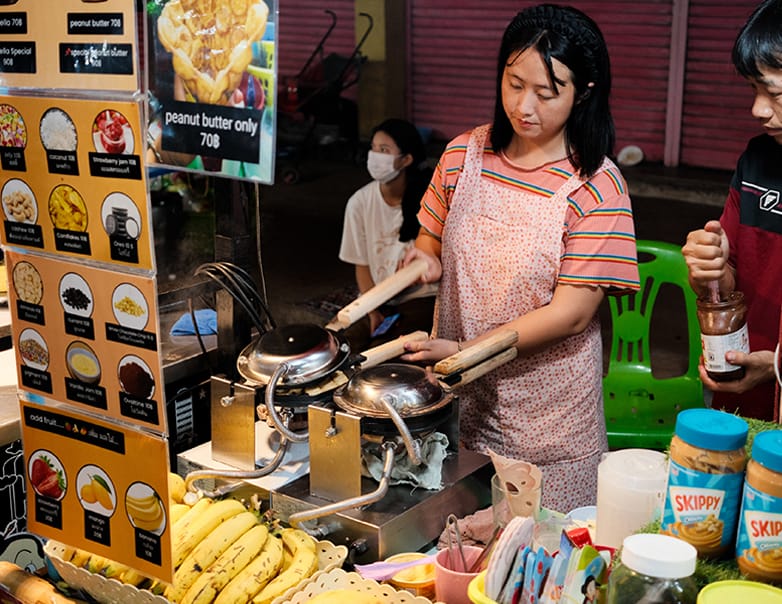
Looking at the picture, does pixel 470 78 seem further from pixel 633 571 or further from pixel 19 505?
pixel 633 571

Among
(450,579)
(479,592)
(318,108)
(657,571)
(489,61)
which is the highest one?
(489,61)

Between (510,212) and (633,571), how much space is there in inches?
60.7

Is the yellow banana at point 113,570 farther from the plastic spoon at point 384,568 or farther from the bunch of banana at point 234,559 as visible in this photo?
the plastic spoon at point 384,568

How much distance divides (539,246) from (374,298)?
0.51m

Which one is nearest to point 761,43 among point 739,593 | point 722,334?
point 722,334

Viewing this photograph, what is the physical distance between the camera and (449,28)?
11156 millimetres

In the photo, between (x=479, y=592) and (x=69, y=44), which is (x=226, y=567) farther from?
(x=69, y=44)

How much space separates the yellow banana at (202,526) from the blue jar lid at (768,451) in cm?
124

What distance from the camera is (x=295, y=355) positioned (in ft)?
7.86

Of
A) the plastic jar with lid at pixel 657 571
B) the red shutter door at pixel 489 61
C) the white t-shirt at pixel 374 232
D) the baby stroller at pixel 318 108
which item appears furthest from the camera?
the baby stroller at pixel 318 108

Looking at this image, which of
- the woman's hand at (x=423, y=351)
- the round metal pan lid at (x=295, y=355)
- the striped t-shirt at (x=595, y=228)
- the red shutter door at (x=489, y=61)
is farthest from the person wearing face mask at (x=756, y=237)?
the red shutter door at (x=489, y=61)

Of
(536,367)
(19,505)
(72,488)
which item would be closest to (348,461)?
(72,488)

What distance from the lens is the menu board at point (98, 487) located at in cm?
201

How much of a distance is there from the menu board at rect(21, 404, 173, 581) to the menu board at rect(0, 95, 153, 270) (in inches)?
14.5
